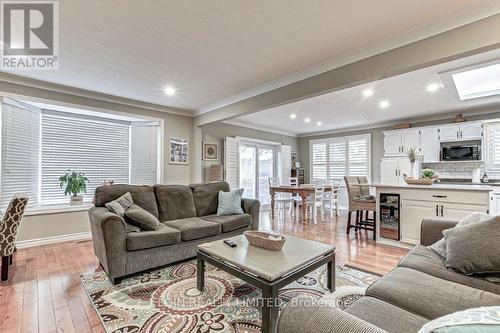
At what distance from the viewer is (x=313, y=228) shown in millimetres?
4648

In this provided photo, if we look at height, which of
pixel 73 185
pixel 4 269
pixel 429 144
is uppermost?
pixel 429 144

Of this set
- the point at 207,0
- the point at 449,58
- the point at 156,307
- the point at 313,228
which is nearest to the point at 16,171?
the point at 156,307

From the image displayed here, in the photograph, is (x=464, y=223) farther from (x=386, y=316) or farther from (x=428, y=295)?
(x=386, y=316)

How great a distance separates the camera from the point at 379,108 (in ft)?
16.1

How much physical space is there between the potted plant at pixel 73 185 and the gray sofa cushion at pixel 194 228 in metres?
2.02

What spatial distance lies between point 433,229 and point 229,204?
2483 millimetres

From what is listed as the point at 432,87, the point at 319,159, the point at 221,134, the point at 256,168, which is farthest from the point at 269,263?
the point at 319,159

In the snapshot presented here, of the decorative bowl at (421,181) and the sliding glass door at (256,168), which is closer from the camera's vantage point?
the decorative bowl at (421,181)

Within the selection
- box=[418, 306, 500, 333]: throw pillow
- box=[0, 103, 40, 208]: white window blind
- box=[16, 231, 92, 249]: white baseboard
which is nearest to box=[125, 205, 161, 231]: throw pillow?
box=[16, 231, 92, 249]: white baseboard

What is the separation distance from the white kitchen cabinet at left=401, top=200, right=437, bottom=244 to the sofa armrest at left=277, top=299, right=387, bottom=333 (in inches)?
127

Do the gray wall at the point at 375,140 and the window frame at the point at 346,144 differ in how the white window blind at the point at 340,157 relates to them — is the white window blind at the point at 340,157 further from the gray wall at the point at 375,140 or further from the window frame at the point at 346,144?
the gray wall at the point at 375,140

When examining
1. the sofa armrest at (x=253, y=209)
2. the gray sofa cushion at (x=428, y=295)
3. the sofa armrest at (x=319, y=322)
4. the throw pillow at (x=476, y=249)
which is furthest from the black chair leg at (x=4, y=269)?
the throw pillow at (x=476, y=249)

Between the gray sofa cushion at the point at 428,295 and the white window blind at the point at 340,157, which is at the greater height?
the white window blind at the point at 340,157

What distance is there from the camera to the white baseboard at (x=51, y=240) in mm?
3423
